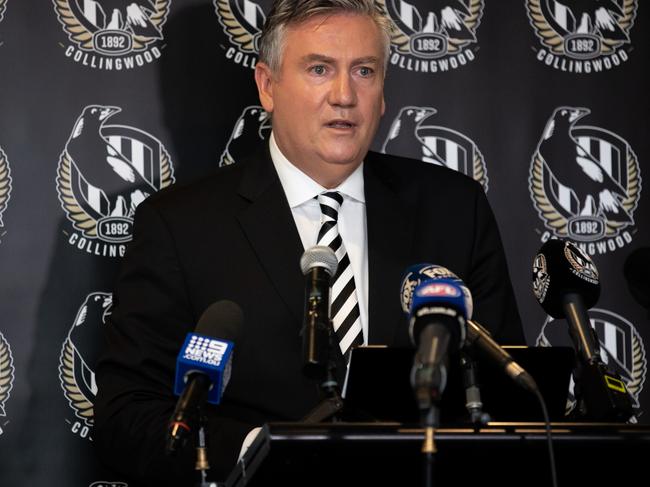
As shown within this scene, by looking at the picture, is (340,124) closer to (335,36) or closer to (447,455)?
A: (335,36)

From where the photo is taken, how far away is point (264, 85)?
12.8 feet

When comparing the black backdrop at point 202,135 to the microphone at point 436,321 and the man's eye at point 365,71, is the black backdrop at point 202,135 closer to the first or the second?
the man's eye at point 365,71

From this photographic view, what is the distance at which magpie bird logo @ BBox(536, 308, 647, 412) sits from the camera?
4352 mm

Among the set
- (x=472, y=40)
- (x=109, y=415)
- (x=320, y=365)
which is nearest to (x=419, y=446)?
(x=320, y=365)

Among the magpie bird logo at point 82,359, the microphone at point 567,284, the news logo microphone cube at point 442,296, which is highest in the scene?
the magpie bird logo at point 82,359

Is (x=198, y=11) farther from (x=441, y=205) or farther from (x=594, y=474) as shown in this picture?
(x=594, y=474)

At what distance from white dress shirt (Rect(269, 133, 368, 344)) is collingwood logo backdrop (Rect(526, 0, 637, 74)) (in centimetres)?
109

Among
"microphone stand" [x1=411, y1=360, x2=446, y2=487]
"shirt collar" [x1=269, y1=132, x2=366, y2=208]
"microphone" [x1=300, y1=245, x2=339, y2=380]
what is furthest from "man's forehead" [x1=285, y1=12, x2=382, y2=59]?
"microphone stand" [x1=411, y1=360, x2=446, y2=487]

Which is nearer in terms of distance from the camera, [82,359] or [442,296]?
[442,296]

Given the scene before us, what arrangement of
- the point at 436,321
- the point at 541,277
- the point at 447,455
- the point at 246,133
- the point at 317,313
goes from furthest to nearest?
the point at 246,133, the point at 541,277, the point at 317,313, the point at 447,455, the point at 436,321

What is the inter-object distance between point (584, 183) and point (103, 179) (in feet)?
6.10

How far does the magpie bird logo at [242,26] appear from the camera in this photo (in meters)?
4.25

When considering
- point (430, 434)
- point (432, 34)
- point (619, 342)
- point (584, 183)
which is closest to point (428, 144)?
point (432, 34)

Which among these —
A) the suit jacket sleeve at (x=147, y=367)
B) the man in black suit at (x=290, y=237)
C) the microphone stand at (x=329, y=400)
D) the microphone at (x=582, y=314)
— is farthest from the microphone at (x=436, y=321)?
the man in black suit at (x=290, y=237)
